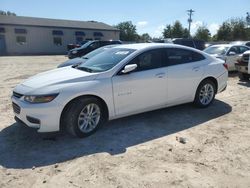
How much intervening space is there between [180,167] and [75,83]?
2208mm

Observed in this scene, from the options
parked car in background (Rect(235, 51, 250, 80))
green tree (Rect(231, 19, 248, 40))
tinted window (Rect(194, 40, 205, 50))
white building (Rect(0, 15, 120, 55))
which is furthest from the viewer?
green tree (Rect(231, 19, 248, 40))

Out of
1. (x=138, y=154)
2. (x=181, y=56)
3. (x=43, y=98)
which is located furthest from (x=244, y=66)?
(x=43, y=98)

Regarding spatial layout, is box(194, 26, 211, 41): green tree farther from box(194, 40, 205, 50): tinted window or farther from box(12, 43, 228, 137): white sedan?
box(12, 43, 228, 137): white sedan

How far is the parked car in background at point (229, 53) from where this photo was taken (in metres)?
12.0

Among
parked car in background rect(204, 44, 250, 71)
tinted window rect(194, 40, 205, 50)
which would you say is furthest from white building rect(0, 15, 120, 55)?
parked car in background rect(204, 44, 250, 71)

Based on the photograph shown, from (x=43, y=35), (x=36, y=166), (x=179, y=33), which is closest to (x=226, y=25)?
(x=179, y=33)

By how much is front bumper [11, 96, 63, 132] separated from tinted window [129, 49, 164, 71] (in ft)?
5.76

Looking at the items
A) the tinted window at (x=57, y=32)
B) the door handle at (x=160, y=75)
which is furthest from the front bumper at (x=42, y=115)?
the tinted window at (x=57, y=32)

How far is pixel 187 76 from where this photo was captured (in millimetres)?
6055

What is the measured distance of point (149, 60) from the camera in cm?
556

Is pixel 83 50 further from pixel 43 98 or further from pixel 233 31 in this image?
pixel 233 31

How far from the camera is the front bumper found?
437cm

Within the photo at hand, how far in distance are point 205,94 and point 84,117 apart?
10.7ft

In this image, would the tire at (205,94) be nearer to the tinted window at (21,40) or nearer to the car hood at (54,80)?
the car hood at (54,80)
